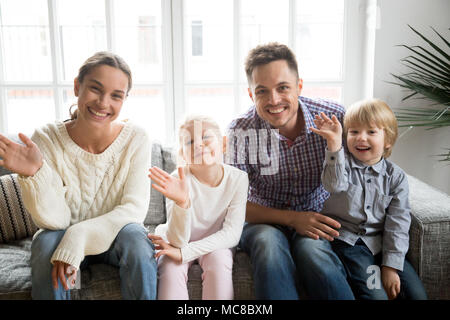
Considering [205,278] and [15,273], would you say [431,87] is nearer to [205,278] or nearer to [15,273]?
[205,278]

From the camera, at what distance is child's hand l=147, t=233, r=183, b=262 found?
1440mm

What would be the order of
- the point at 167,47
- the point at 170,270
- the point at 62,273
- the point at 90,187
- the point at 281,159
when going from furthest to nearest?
the point at 167,47
the point at 281,159
the point at 90,187
the point at 170,270
the point at 62,273

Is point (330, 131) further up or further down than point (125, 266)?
further up

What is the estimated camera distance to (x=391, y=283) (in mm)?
1476

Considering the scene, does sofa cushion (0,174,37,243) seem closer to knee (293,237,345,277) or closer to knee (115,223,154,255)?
knee (115,223,154,255)

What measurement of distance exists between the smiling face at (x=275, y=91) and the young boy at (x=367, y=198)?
15 centimetres

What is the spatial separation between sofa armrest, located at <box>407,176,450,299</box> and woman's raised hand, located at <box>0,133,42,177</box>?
1.33 m

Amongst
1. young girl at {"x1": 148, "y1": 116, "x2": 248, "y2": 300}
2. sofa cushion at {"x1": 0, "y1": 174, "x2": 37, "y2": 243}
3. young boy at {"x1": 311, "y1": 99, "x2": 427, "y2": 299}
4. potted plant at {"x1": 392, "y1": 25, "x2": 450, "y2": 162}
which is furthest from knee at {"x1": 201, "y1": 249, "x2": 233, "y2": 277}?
potted plant at {"x1": 392, "y1": 25, "x2": 450, "y2": 162}

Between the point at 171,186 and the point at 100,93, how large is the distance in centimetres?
43

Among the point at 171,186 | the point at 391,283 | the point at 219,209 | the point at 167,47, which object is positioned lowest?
the point at 391,283

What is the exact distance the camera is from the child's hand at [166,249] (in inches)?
56.7

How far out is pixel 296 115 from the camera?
5.75 ft

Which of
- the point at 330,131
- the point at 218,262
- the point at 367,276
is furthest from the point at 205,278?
the point at 330,131

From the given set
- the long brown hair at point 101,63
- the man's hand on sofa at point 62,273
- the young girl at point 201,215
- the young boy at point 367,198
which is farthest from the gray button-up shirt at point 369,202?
the man's hand on sofa at point 62,273
